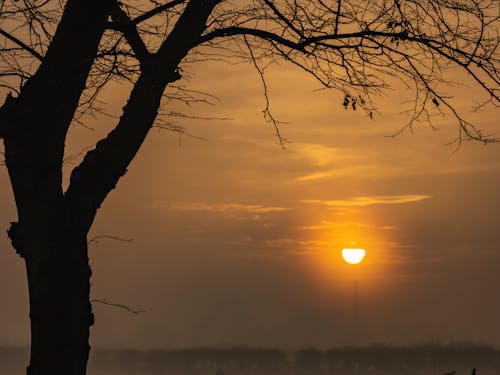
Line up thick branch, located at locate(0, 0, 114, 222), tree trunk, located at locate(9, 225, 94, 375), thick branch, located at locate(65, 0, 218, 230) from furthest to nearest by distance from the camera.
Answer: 1. thick branch, located at locate(65, 0, 218, 230)
2. thick branch, located at locate(0, 0, 114, 222)
3. tree trunk, located at locate(9, 225, 94, 375)

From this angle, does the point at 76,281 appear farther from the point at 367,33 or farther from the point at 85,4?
the point at 367,33

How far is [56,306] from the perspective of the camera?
830 centimetres

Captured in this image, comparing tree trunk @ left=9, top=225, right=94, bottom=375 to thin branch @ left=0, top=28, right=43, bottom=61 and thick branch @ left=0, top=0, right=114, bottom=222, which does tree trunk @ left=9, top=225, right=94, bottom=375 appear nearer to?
thick branch @ left=0, top=0, right=114, bottom=222

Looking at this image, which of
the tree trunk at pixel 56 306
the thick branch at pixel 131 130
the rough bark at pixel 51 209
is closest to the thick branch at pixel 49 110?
the rough bark at pixel 51 209

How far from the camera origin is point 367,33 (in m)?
10.7

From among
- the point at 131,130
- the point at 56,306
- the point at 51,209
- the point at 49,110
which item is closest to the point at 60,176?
the point at 51,209

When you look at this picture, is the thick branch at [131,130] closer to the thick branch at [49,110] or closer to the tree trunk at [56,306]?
the thick branch at [49,110]

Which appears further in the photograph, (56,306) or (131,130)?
(131,130)

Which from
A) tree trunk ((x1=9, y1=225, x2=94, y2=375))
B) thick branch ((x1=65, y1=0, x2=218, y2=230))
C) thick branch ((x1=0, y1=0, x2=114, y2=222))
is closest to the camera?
tree trunk ((x1=9, y1=225, x2=94, y2=375))

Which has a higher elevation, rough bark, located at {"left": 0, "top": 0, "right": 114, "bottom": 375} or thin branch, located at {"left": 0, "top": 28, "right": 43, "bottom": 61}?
thin branch, located at {"left": 0, "top": 28, "right": 43, "bottom": 61}

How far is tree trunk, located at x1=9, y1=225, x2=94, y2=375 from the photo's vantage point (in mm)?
8281

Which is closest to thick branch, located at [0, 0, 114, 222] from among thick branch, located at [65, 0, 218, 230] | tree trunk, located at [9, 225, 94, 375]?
thick branch, located at [65, 0, 218, 230]

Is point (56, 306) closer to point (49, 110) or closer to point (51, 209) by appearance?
point (51, 209)

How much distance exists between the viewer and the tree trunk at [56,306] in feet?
27.2
